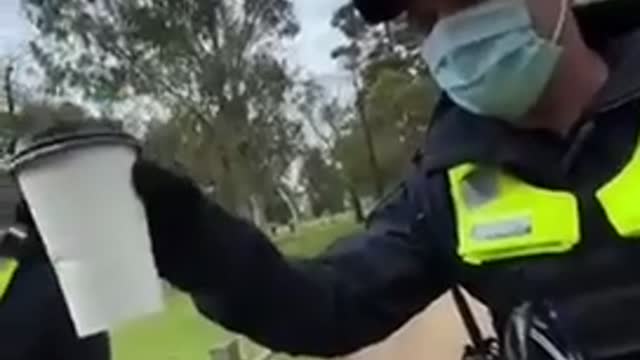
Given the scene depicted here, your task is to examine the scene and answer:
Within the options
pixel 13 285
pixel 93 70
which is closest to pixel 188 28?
pixel 93 70

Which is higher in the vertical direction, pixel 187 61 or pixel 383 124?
pixel 187 61

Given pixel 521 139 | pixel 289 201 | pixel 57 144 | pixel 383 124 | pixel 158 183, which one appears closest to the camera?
pixel 57 144

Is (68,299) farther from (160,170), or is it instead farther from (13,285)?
(13,285)

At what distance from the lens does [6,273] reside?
229 centimetres

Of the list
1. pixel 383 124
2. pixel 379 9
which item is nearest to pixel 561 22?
pixel 379 9

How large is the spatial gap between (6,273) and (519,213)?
0.73 m

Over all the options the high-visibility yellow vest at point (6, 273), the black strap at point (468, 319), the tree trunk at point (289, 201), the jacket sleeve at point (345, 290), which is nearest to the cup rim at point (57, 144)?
the jacket sleeve at point (345, 290)

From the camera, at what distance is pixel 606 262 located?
6.72ft

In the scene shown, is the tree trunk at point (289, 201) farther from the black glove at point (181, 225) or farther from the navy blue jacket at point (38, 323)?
the black glove at point (181, 225)

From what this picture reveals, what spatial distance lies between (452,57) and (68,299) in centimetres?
75

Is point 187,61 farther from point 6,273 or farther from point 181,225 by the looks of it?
point 181,225

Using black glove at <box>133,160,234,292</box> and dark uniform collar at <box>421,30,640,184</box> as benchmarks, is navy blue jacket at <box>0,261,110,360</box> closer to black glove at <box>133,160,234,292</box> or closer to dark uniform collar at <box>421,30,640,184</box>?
black glove at <box>133,160,234,292</box>

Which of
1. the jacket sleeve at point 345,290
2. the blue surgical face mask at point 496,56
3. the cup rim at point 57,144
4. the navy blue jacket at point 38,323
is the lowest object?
the jacket sleeve at point 345,290

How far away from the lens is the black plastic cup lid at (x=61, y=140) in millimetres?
1688
